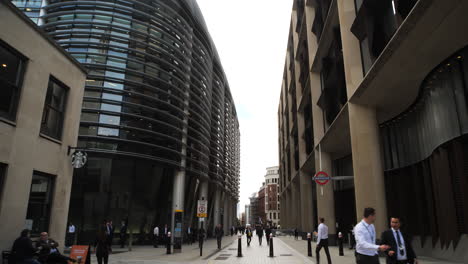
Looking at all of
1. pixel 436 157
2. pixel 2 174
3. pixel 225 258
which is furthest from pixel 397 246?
pixel 225 258

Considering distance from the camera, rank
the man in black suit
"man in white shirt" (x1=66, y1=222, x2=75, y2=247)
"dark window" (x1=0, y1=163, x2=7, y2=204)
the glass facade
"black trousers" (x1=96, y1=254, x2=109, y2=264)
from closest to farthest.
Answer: the man in black suit
"dark window" (x1=0, y1=163, x2=7, y2=204)
"black trousers" (x1=96, y1=254, x2=109, y2=264)
the glass facade
"man in white shirt" (x1=66, y1=222, x2=75, y2=247)

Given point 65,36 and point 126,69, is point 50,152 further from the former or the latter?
point 65,36

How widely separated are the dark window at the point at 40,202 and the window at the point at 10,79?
2285 millimetres

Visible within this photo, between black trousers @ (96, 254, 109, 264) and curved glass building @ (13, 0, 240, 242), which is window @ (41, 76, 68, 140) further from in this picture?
curved glass building @ (13, 0, 240, 242)

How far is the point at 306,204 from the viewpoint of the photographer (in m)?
35.2

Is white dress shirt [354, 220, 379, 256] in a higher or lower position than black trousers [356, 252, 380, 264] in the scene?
higher

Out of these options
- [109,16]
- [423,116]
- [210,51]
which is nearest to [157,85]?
[109,16]

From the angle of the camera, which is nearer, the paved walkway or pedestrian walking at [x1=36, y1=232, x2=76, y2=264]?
pedestrian walking at [x1=36, y1=232, x2=76, y2=264]

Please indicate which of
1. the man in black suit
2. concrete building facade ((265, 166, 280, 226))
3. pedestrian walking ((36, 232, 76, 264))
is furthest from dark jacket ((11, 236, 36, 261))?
concrete building facade ((265, 166, 280, 226))

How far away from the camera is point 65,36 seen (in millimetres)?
27062

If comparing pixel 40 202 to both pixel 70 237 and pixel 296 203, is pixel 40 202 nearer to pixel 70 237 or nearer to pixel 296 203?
pixel 70 237

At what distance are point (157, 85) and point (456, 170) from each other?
947 inches

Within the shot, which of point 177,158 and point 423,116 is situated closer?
point 423,116

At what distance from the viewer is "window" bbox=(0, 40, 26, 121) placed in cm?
950
